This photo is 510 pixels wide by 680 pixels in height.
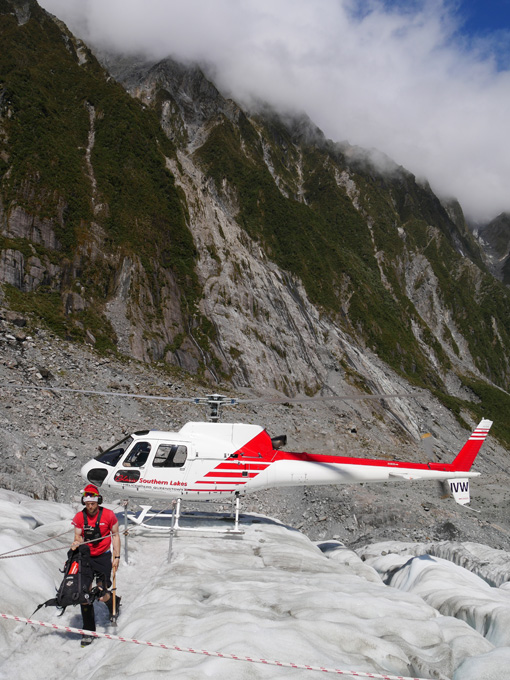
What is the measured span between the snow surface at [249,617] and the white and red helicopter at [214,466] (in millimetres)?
1592

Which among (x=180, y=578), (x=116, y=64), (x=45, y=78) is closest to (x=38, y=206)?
(x=45, y=78)

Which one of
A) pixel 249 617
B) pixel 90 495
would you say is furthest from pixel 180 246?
pixel 249 617

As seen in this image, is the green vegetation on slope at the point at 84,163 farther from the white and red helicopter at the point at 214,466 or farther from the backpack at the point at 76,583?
the backpack at the point at 76,583

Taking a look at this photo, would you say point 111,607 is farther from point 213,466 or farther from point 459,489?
point 459,489

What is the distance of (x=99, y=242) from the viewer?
3847cm

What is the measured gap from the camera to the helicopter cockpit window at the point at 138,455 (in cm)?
1180

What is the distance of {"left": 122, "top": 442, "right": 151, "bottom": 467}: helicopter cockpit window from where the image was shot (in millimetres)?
11797

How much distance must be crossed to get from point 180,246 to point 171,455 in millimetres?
36612

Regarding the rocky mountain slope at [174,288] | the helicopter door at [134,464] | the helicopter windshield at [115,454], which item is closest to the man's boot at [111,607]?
the helicopter door at [134,464]

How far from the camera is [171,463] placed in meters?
12.0

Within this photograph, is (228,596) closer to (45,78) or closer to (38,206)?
(38,206)

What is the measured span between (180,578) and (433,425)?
48.4 metres

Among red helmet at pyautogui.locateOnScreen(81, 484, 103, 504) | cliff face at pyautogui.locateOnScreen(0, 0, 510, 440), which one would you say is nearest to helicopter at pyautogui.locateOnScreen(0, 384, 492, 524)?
red helmet at pyautogui.locateOnScreen(81, 484, 103, 504)

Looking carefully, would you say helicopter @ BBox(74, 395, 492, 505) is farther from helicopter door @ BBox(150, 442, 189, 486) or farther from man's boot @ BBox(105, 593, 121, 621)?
man's boot @ BBox(105, 593, 121, 621)
